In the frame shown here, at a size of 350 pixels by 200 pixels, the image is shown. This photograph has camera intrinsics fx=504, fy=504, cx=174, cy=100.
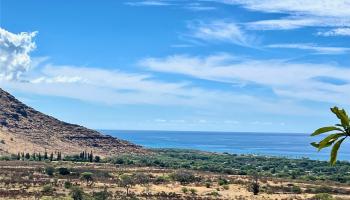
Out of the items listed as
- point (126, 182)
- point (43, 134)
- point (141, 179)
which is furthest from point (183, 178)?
point (43, 134)

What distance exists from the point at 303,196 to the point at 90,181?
2789 centimetres

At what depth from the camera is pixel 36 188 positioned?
192 feet

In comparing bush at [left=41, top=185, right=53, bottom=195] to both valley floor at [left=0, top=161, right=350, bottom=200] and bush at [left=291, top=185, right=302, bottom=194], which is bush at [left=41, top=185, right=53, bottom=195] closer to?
valley floor at [left=0, top=161, right=350, bottom=200]

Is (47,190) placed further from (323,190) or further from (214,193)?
(323,190)

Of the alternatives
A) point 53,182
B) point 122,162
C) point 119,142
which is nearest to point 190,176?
point 53,182

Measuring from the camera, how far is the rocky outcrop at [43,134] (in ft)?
422

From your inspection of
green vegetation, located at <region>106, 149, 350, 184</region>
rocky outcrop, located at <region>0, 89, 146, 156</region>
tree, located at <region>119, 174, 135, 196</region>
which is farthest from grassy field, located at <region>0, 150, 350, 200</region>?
rocky outcrop, located at <region>0, 89, 146, 156</region>

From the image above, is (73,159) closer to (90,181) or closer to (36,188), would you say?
(90,181)

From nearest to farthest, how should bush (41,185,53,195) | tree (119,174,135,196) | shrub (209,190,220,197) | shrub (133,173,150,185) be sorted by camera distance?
bush (41,185,53,195), shrub (209,190,220,197), tree (119,174,135,196), shrub (133,173,150,185)

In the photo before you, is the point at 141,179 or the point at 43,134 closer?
the point at 141,179

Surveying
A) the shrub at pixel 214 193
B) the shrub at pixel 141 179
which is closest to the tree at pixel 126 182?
the shrub at pixel 141 179

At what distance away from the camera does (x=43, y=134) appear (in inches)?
5438

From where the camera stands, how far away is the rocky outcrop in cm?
12875

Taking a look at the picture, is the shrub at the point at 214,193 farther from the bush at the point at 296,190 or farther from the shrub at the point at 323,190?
the shrub at the point at 323,190
